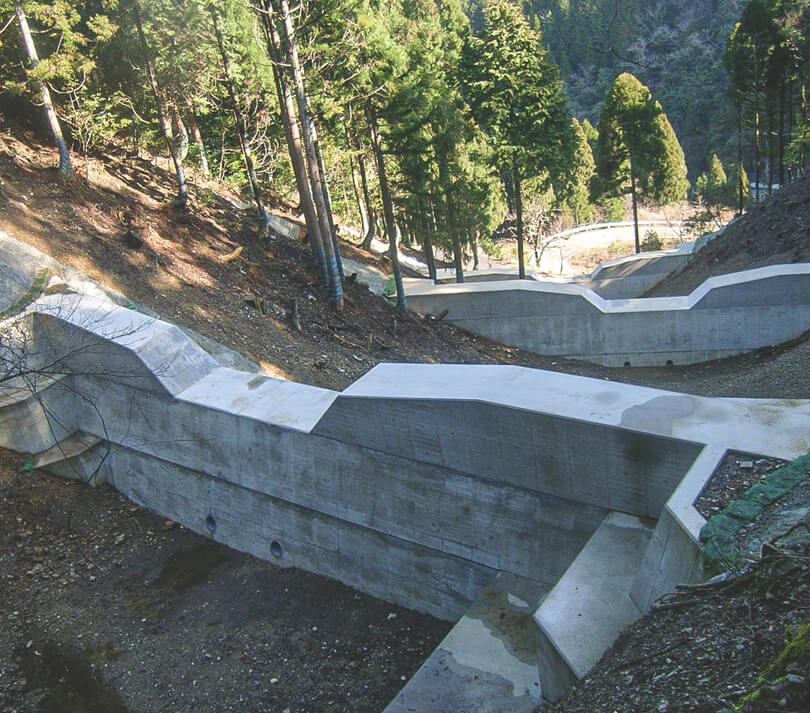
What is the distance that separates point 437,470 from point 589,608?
2711 mm

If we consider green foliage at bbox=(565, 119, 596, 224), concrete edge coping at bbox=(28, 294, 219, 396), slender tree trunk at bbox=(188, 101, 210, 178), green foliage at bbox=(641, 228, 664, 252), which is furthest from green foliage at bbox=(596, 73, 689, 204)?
concrete edge coping at bbox=(28, 294, 219, 396)

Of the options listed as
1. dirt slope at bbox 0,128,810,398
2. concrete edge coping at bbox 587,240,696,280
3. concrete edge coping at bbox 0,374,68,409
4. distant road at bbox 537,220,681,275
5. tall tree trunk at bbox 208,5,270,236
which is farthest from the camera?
distant road at bbox 537,220,681,275

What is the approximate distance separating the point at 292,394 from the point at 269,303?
7.07m

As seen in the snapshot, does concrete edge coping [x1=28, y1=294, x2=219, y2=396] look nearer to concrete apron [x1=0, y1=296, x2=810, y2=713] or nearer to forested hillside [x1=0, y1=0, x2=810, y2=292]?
concrete apron [x1=0, y1=296, x2=810, y2=713]

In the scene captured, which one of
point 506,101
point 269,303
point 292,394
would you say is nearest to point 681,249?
point 506,101

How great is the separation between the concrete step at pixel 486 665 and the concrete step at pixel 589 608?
50 cm

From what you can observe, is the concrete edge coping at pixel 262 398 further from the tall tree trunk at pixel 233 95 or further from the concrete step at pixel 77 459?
the tall tree trunk at pixel 233 95

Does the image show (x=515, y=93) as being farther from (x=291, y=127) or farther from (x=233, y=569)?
(x=233, y=569)

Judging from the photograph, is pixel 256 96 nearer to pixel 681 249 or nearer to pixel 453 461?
pixel 453 461

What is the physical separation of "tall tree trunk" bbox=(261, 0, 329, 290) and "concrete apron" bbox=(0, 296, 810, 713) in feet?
22.5

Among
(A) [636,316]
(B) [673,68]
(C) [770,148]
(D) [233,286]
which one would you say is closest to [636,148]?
(C) [770,148]

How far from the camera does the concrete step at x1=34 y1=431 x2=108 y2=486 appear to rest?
11.1m

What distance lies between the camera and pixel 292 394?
1002 cm

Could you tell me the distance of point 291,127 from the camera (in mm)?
16422
